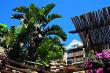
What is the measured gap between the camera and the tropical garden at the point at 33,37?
2100cm

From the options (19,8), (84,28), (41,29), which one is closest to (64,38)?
(41,29)

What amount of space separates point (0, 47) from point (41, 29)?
3047 mm

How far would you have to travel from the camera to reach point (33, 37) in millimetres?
22250

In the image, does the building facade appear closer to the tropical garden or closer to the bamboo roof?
the tropical garden

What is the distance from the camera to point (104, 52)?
7484mm

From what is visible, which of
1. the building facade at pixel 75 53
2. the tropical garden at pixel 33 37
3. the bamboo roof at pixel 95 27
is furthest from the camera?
the building facade at pixel 75 53

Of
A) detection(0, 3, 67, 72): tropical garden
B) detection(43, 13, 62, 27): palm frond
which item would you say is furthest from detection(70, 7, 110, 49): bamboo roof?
detection(43, 13, 62, 27): palm frond

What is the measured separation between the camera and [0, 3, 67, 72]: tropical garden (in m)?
21.0

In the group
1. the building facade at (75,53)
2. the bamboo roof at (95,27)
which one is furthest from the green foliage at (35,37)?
the bamboo roof at (95,27)

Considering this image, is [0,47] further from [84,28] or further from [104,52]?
[104,52]

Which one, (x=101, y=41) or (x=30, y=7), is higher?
(x=30, y=7)

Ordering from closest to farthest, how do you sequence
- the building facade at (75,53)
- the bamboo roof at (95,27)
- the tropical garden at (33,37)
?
the bamboo roof at (95,27), the tropical garden at (33,37), the building facade at (75,53)

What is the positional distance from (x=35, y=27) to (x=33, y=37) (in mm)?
607

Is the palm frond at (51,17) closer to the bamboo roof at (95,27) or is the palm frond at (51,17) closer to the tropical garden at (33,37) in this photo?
the tropical garden at (33,37)
